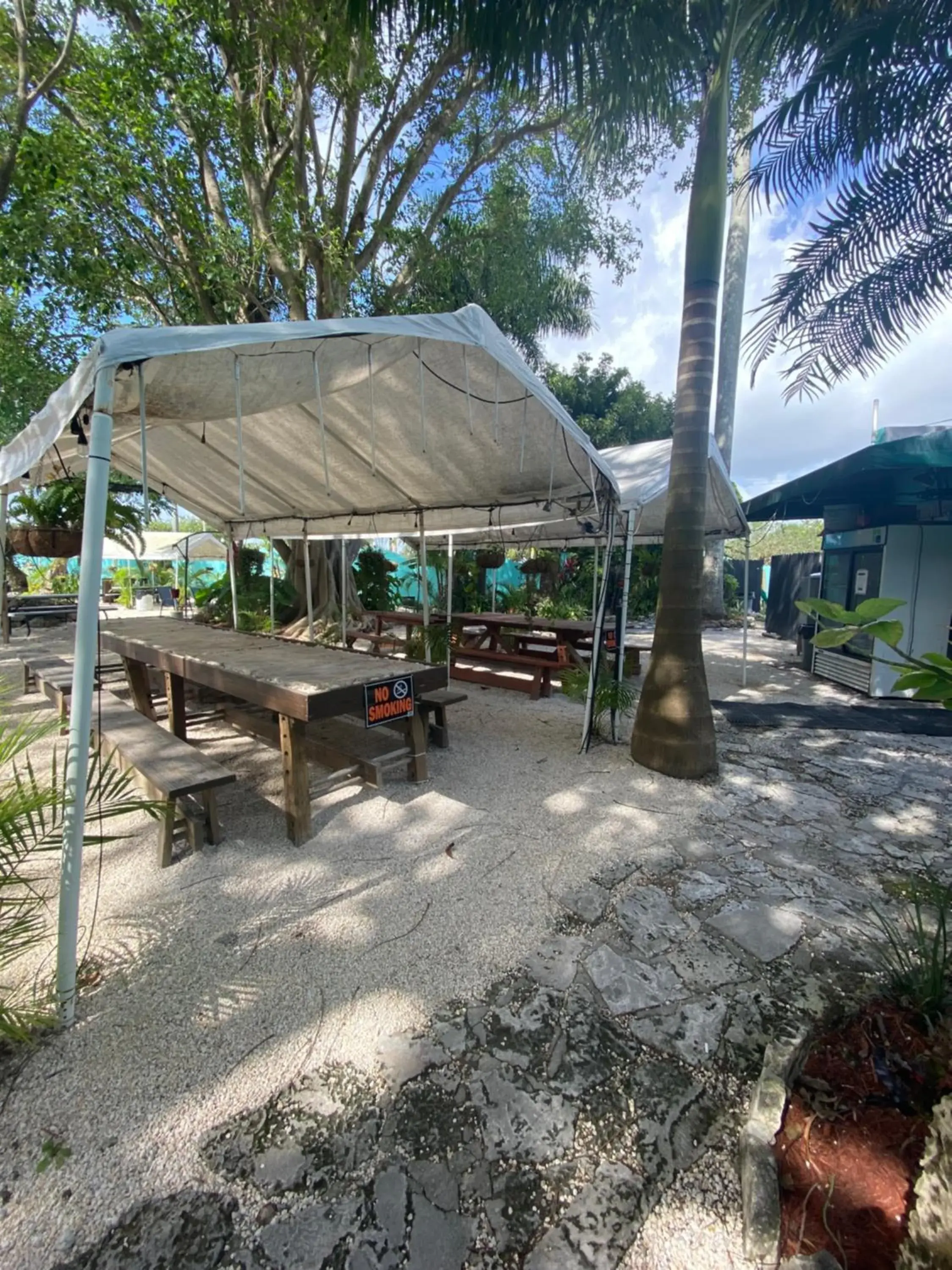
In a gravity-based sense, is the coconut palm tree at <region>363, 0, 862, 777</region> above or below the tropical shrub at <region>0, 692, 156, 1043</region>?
above

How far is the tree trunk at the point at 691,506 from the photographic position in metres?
3.66

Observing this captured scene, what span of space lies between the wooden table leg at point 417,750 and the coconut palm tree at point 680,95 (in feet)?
5.86

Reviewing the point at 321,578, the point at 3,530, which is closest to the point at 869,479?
the point at 321,578

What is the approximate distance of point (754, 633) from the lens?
43.8ft

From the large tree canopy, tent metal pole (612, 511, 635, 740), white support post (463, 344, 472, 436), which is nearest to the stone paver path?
tent metal pole (612, 511, 635, 740)

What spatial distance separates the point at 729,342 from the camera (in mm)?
13516

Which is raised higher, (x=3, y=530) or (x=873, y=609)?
(x=3, y=530)

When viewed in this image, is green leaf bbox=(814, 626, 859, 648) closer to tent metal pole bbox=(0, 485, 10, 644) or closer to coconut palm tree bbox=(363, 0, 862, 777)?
coconut palm tree bbox=(363, 0, 862, 777)

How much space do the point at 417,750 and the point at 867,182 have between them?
7027 mm

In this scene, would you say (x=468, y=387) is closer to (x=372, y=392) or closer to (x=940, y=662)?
(x=372, y=392)

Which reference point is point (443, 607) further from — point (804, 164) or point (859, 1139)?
point (859, 1139)

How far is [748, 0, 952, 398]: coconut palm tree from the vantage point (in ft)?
13.2

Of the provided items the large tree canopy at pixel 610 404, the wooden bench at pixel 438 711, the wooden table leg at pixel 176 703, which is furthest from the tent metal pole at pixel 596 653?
the large tree canopy at pixel 610 404

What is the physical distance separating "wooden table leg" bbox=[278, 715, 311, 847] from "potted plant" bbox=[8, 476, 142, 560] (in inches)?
113
